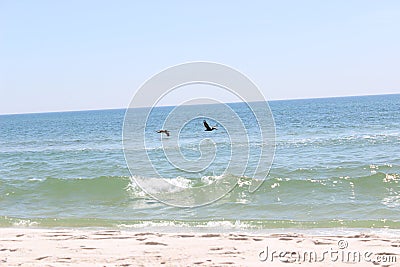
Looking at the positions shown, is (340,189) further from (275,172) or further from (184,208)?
(184,208)

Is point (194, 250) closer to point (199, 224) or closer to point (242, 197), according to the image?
point (199, 224)

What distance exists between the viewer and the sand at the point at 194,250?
25.0ft

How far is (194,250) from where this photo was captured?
8.40m

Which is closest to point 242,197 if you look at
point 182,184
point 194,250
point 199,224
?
point 199,224

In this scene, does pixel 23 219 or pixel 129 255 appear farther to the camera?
pixel 23 219

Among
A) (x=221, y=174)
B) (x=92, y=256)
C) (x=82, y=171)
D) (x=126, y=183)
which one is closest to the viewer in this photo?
(x=92, y=256)

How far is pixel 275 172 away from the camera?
63.0ft

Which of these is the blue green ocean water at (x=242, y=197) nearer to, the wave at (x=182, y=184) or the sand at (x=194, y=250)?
the wave at (x=182, y=184)

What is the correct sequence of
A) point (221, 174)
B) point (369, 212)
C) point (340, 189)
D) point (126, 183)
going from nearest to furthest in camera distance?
point (369, 212) < point (340, 189) < point (126, 183) < point (221, 174)

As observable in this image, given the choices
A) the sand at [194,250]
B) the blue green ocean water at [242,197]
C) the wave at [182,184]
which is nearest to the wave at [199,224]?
the blue green ocean water at [242,197]

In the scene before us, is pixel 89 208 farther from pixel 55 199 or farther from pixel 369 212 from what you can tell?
pixel 369 212

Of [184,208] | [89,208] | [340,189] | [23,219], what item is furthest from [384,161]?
[23,219]

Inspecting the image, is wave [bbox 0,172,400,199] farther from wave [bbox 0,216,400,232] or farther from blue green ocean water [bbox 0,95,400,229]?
wave [bbox 0,216,400,232]

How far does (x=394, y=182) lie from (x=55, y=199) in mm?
11985
